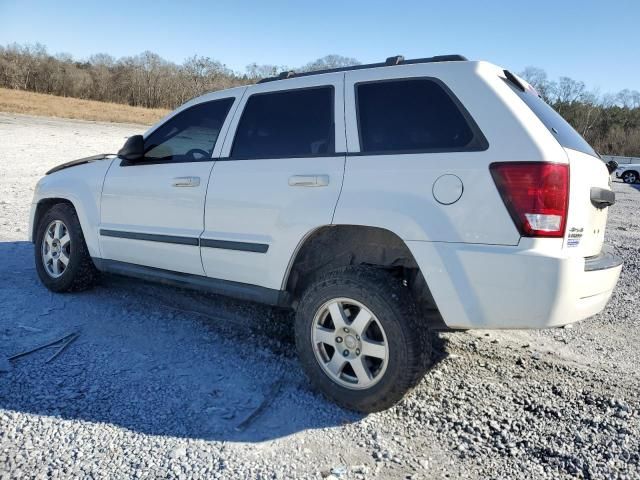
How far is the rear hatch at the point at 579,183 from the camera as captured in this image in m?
2.57

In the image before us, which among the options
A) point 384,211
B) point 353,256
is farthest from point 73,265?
point 384,211

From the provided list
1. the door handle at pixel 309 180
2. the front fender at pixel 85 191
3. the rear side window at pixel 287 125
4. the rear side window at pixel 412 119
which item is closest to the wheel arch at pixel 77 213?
the front fender at pixel 85 191

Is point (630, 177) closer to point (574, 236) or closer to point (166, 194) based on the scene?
point (574, 236)

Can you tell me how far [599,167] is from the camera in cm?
307

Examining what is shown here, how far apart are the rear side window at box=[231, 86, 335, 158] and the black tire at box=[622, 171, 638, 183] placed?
1120 inches

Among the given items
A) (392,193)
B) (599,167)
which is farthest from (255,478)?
(599,167)

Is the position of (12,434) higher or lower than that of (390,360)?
lower

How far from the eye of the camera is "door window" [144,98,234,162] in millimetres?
3881

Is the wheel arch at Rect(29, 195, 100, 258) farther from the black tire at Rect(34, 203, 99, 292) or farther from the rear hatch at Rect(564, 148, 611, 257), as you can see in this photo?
the rear hatch at Rect(564, 148, 611, 257)

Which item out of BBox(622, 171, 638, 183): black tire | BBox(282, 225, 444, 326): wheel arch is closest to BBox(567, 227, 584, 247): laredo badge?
BBox(282, 225, 444, 326): wheel arch

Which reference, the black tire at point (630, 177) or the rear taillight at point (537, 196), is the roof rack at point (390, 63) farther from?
the black tire at point (630, 177)

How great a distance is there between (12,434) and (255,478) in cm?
128

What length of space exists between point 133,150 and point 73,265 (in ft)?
4.29

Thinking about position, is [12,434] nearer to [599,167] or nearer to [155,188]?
[155,188]
